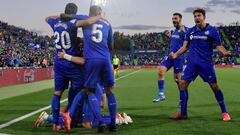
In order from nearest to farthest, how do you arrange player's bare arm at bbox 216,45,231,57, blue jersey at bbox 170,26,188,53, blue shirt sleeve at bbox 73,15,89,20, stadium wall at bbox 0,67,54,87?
blue shirt sleeve at bbox 73,15,89,20 → player's bare arm at bbox 216,45,231,57 → blue jersey at bbox 170,26,188,53 → stadium wall at bbox 0,67,54,87

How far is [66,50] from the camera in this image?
7742 mm

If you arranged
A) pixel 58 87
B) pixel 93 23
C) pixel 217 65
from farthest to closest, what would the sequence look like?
pixel 217 65
pixel 58 87
pixel 93 23

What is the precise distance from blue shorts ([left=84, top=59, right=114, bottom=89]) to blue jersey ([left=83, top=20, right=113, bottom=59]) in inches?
3.4

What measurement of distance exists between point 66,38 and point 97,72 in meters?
0.89

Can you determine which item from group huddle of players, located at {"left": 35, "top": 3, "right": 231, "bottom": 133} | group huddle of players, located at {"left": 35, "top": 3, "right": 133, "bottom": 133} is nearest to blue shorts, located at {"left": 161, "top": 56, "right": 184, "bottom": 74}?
group huddle of players, located at {"left": 35, "top": 3, "right": 231, "bottom": 133}

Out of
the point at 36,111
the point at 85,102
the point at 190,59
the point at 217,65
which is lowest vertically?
the point at 217,65

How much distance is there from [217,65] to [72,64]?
7888 centimetres

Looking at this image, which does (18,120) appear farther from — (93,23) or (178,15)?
(178,15)

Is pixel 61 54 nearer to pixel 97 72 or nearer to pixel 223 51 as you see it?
pixel 97 72

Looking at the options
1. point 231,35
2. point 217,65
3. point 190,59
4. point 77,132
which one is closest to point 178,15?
point 190,59

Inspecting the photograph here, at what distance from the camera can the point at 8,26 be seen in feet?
209

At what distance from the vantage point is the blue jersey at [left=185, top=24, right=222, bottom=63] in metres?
9.09

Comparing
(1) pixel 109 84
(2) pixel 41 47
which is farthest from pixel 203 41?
(2) pixel 41 47

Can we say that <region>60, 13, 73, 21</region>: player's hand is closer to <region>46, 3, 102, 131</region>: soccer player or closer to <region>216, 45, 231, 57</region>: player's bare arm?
<region>46, 3, 102, 131</region>: soccer player
